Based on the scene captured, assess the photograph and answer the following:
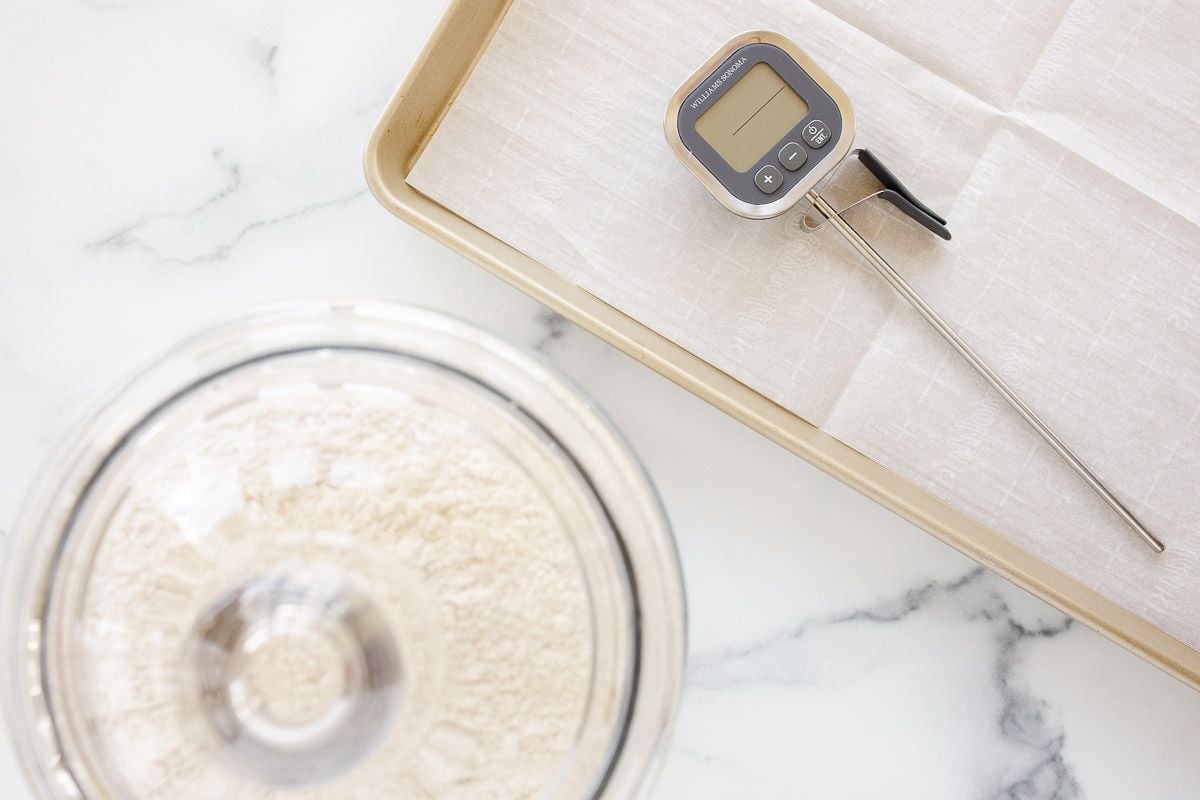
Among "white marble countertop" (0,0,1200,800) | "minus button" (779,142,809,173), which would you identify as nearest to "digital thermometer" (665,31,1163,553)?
"minus button" (779,142,809,173)

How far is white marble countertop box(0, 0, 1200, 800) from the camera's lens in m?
0.64

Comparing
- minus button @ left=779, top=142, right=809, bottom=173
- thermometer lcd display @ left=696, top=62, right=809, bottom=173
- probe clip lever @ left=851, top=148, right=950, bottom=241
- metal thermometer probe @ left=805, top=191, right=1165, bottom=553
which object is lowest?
metal thermometer probe @ left=805, top=191, right=1165, bottom=553

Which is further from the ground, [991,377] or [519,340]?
[519,340]

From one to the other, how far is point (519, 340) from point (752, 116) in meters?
0.21

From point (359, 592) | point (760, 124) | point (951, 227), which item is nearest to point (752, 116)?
point (760, 124)

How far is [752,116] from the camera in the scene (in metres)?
0.60

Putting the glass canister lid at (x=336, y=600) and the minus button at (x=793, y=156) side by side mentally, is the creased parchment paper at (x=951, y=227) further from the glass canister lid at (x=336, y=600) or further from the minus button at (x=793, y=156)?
the glass canister lid at (x=336, y=600)

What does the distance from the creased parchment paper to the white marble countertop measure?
0.06 meters

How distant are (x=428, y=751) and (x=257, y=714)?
3.0 inches

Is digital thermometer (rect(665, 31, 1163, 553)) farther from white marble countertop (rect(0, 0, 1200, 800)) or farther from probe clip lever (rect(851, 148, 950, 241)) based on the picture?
white marble countertop (rect(0, 0, 1200, 800))

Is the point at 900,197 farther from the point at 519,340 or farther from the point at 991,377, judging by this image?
the point at 519,340

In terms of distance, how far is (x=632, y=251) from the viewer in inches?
24.4

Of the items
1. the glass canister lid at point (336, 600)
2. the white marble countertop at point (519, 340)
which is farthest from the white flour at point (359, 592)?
the white marble countertop at point (519, 340)

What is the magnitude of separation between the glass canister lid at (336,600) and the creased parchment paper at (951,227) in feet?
0.59
